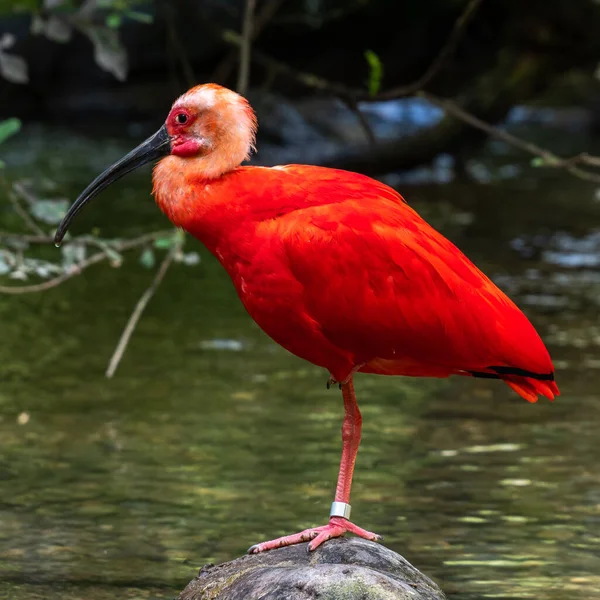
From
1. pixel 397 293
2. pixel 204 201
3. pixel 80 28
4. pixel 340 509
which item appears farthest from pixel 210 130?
pixel 80 28

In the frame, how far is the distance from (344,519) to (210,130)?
151 centimetres

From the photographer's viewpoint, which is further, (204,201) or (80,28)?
(80,28)

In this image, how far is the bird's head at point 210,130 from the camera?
5.07 meters

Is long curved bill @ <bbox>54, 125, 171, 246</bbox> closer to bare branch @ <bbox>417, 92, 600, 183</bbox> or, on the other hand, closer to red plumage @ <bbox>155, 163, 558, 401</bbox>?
red plumage @ <bbox>155, 163, 558, 401</bbox>

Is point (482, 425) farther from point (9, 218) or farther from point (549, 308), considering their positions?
point (9, 218)

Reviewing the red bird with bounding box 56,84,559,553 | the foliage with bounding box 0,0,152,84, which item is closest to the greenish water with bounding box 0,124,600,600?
the red bird with bounding box 56,84,559,553

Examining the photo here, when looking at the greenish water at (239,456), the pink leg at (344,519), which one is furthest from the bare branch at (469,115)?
the pink leg at (344,519)

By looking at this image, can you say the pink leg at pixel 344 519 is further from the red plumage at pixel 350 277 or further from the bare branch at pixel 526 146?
the bare branch at pixel 526 146

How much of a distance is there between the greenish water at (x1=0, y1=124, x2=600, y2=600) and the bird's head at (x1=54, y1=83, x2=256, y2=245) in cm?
179

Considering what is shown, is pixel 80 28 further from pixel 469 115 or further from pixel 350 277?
pixel 350 277

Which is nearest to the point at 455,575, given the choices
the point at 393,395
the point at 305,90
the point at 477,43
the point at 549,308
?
the point at 393,395

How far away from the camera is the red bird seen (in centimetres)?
496

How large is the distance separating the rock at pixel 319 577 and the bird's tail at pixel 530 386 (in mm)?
828

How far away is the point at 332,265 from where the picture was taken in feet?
16.4
